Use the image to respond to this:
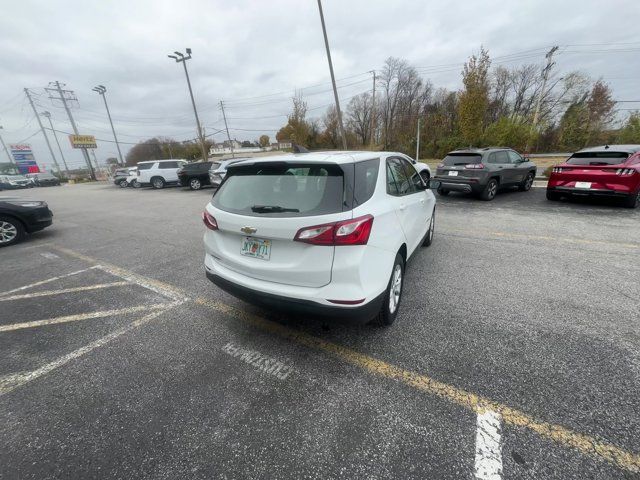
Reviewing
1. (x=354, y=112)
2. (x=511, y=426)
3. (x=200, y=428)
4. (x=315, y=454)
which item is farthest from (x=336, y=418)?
(x=354, y=112)

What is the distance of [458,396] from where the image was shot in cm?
194

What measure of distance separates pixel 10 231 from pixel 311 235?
7.81 meters

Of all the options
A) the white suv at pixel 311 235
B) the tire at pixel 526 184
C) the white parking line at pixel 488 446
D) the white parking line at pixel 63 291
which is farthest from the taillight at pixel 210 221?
the tire at pixel 526 184

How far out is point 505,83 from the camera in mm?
38219

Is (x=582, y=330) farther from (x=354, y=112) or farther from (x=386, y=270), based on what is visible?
(x=354, y=112)

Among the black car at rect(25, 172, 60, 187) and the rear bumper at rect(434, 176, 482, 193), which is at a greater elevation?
the black car at rect(25, 172, 60, 187)

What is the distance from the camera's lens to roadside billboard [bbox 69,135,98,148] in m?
36.7

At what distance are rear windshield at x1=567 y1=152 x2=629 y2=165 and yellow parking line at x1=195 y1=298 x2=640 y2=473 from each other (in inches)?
293

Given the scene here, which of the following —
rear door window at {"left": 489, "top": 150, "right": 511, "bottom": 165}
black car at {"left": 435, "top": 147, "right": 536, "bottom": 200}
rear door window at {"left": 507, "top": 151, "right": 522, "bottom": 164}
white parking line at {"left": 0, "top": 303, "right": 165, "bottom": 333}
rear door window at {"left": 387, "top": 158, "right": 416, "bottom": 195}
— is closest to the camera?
rear door window at {"left": 387, "top": 158, "right": 416, "bottom": 195}

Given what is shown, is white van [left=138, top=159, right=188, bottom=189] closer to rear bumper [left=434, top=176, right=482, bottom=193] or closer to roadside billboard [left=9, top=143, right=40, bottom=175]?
rear bumper [left=434, top=176, right=482, bottom=193]

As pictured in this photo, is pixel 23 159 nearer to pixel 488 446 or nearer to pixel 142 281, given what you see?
pixel 142 281

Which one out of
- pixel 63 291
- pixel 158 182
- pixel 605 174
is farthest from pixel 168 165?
pixel 605 174

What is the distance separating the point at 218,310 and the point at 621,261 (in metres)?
5.46

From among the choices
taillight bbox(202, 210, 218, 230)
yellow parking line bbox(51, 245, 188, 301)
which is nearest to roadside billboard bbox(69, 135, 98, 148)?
yellow parking line bbox(51, 245, 188, 301)
